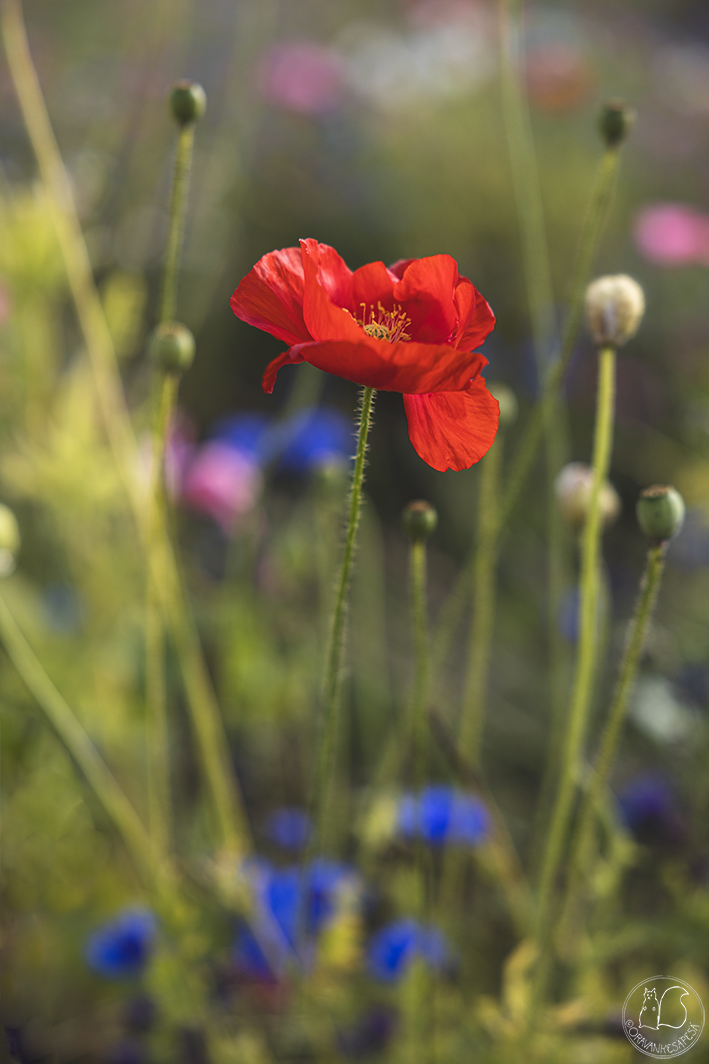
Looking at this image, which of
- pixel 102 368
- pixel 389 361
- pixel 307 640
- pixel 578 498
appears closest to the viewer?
pixel 389 361

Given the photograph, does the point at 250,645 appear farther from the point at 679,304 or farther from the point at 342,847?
the point at 679,304

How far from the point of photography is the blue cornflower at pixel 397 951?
2.36 ft

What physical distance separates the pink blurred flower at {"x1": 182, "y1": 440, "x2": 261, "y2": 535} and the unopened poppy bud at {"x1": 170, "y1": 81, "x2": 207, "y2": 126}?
70 centimetres

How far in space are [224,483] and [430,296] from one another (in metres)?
0.77

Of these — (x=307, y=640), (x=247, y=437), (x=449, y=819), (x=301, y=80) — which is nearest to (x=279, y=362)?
(x=449, y=819)

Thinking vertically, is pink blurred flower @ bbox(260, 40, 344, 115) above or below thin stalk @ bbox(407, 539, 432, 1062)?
above

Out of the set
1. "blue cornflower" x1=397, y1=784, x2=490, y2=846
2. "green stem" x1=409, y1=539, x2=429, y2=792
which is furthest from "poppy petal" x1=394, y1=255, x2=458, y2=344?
"blue cornflower" x1=397, y1=784, x2=490, y2=846

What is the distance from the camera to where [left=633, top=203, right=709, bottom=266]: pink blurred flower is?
1.52 metres

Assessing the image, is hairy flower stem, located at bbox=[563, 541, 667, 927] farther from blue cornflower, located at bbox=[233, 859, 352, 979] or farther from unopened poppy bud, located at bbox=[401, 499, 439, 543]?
blue cornflower, located at bbox=[233, 859, 352, 979]

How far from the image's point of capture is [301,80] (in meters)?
2.43

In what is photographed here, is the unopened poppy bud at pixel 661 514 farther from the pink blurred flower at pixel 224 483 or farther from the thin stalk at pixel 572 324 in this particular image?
the pink blurred flower at pixel 224 483

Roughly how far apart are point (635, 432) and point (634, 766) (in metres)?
0.98

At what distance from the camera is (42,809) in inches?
33.6

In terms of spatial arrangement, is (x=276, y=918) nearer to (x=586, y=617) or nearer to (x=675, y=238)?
(x=586, y=617)
